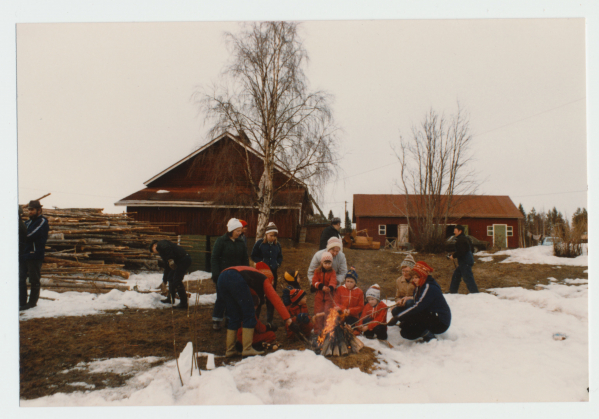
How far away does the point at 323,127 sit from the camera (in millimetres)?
6695

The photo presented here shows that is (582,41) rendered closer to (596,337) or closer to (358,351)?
(596,337)

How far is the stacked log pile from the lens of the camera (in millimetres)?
→ 5965

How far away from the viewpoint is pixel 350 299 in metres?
3.74

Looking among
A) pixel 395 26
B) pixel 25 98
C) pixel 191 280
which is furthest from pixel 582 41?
pixel 191 280

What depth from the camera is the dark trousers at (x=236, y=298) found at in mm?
3131

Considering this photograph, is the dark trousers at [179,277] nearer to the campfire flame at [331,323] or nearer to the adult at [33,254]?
the adult at [33,254]

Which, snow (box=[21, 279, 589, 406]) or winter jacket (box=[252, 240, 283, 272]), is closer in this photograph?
snow (box=[21, 279, 589, 406])

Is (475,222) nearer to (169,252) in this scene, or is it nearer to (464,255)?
(464,255)

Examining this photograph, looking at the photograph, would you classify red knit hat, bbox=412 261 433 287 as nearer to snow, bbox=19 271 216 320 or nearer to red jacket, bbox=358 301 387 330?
red jacket, bbox=358 301 387 330

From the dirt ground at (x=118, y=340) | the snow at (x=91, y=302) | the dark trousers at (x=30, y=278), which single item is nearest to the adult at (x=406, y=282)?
the dirt ground at (x=118, y=340)

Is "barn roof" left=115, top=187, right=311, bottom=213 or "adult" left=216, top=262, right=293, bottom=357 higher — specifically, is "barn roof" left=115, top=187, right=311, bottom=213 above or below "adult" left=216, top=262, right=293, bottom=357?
above

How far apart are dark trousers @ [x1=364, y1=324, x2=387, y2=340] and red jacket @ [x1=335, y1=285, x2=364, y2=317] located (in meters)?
0.24

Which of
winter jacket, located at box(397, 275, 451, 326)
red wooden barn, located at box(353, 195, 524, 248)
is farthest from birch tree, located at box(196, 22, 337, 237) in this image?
red wooden barn, located at box(353, 195, 524, 248)

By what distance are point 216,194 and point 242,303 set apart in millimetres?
4767
